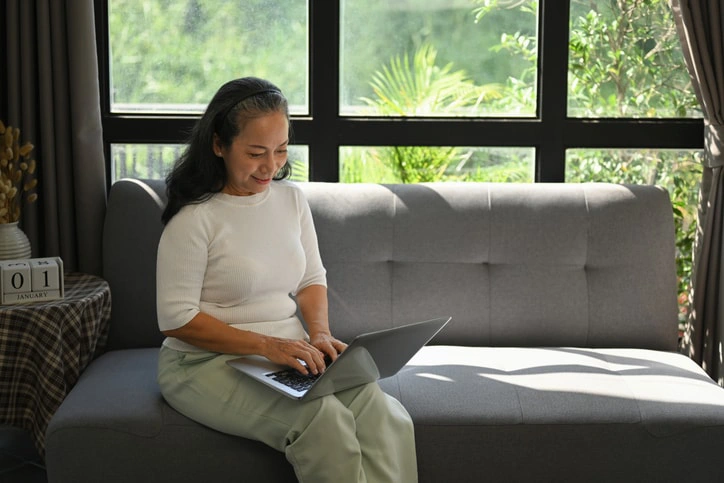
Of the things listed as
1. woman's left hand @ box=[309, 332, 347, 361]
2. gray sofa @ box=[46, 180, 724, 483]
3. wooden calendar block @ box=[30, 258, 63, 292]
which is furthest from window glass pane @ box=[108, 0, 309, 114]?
woman's left hand @ box=[309, 332, 347, 361]

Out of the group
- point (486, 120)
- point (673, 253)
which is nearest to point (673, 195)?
point (673, 253)

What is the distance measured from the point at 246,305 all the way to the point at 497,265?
1.02 m

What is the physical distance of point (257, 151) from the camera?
2371 millimetres

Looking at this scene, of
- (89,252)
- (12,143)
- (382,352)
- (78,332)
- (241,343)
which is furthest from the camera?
(89,252)

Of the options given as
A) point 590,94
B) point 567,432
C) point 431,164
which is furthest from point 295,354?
point 590,94

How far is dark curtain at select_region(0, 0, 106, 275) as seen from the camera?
10.2ft

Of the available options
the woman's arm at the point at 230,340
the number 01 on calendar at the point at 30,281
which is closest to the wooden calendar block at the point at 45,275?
the number 01 on calendar at the point at 30,281

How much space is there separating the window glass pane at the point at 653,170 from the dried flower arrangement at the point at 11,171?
2002mm

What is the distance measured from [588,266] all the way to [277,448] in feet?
4.55

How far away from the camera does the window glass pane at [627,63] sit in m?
3.40

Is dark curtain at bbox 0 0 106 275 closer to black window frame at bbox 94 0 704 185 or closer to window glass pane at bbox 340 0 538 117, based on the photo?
black window frame at bbox 94 0 704 185

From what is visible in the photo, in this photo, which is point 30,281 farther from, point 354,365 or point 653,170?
point 653,170

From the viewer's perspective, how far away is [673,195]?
3541mm

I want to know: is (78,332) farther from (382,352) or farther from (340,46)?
(340,46)
